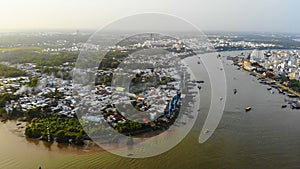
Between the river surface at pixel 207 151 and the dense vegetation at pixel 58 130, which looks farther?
the dense vegetation at pixel 58 130

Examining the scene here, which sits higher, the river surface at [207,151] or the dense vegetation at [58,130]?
the dense vegetation at [58,130]

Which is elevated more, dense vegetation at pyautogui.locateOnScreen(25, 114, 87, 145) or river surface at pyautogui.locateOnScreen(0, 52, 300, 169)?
dense vegetation at pyautogui.locateOnScreen(25, 114, 87, 145)

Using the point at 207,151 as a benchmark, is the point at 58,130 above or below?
above

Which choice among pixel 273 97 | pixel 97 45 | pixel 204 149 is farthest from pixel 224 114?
pixel 97 45

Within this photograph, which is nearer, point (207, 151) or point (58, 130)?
point (207, 151)

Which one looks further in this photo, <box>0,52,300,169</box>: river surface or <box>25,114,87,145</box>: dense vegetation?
<box>25,114,87,145</box>: dense vegetation

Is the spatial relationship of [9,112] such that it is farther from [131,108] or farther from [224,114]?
[224,114]

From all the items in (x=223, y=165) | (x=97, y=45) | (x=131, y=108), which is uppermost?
(x=97, y=45)

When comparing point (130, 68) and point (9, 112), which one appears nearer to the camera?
point (9, 112)
